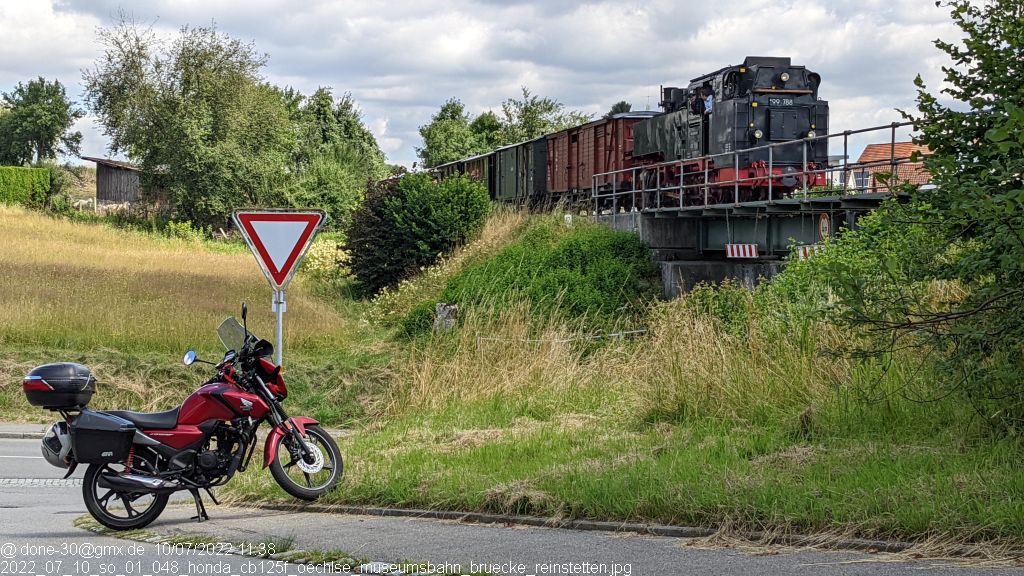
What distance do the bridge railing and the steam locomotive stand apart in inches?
1.9

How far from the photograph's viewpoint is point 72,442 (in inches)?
325

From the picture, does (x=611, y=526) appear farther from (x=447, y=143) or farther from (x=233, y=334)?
(x=447, y=143)

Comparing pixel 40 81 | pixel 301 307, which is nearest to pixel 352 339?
pixel 301 307

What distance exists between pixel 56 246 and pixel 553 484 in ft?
126

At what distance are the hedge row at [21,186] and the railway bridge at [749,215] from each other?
149 ft

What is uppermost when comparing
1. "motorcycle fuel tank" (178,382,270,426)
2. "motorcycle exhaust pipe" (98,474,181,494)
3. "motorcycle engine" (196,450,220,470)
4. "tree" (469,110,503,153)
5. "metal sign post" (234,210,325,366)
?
"tree" (469,110,503,153)

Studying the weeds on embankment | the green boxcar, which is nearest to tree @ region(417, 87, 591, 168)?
the green boxcar

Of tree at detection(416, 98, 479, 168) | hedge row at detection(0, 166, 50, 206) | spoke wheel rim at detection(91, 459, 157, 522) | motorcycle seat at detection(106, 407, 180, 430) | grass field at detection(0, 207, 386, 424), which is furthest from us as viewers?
tree at detection(416, 98, 479, 168)

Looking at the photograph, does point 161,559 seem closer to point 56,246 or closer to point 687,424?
point 687,424

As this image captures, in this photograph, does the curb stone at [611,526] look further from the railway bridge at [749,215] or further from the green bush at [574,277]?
the green bush at [574,277]

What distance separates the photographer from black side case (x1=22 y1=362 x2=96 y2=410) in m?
8.21

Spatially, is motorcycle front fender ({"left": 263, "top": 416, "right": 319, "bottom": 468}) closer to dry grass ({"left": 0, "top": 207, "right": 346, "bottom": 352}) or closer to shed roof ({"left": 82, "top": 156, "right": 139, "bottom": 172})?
dry grass ({"left": 0, "top": 207, "right": 346, "bottom": 352})

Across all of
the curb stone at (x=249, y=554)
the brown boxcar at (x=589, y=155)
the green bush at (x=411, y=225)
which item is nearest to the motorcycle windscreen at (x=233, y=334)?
the curb stone at (x=249, y=554)

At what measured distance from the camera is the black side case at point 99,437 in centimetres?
823
